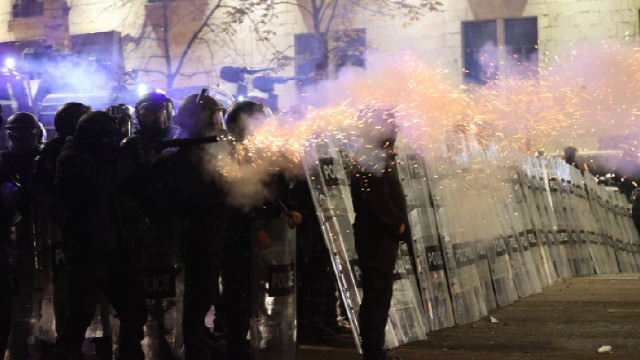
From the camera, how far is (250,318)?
7.95 metres

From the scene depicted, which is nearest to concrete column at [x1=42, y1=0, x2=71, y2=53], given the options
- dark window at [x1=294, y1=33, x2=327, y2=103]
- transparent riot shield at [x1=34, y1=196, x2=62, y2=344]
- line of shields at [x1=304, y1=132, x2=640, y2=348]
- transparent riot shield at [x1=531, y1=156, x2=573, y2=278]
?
dark window at [x1=294, y1=33, x2=327, y2=103]

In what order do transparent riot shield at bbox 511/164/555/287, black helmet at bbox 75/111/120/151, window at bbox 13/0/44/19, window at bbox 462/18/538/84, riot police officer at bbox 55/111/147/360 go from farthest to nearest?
window at bbox 13/0/44/19
window at bbox 462/18/538/84
transparent riot shield at bbox 511/164/555/287
black helmet at bbox 75/111/120/151
riot police officer at bbox 55/111/147/360

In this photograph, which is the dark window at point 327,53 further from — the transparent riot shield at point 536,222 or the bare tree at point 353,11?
the transparent riot shield at point 536,222

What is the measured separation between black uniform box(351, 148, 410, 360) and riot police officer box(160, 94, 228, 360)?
1.08 m

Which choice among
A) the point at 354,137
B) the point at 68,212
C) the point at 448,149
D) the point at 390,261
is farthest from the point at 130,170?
the point at 448,149

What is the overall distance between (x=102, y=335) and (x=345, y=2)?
20.9 m

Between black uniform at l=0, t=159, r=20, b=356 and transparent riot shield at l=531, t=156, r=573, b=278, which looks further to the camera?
transparent riot shield at l=531, t=156, r=573, b=278

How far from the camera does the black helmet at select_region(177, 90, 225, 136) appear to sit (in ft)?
27.2

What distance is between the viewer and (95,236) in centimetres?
723

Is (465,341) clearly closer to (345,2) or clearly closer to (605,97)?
(605,97)

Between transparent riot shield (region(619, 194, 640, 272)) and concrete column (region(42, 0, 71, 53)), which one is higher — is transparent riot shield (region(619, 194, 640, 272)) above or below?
below

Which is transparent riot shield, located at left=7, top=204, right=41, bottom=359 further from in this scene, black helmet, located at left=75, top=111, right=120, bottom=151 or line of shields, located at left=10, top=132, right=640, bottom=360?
black helmet, located at left=75, top=111, right=120, bottom=151

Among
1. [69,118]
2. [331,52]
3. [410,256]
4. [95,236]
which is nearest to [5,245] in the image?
[95,236]

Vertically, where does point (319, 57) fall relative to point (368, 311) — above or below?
above
